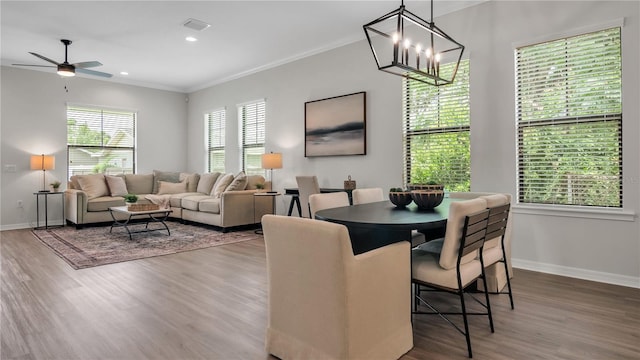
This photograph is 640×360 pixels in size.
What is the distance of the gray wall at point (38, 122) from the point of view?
6.51 meters

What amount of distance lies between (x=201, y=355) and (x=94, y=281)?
1.95 metres

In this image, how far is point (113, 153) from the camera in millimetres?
7828

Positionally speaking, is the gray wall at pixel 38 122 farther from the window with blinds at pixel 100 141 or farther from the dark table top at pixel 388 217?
the dark table top at pixel 388 217

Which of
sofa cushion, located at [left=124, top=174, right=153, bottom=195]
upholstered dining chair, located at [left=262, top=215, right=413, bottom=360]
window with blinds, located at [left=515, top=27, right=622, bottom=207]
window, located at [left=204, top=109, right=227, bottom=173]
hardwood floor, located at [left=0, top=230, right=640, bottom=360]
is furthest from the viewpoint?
window, located at [left=204, top=109, right=227, bottom=173]

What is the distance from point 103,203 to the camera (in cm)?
658

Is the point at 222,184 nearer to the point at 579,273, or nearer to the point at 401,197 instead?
the point at 401,197

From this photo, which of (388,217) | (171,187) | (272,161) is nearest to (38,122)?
(171,187)

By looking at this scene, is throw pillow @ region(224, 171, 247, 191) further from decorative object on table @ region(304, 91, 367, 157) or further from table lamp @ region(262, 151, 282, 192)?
decorative object on table @ region(304, 91, 367, 157)

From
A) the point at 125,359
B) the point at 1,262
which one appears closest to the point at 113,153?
the point at 1,262

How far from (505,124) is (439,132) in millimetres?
756

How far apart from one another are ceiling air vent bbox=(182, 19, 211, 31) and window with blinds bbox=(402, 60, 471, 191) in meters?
2.68

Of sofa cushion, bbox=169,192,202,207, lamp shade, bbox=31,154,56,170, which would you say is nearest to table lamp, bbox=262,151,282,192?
sofa cushion, bbox=169,192,202,207

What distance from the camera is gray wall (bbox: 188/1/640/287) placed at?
3256mm

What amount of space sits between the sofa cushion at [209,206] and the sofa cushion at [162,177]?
1858mm
